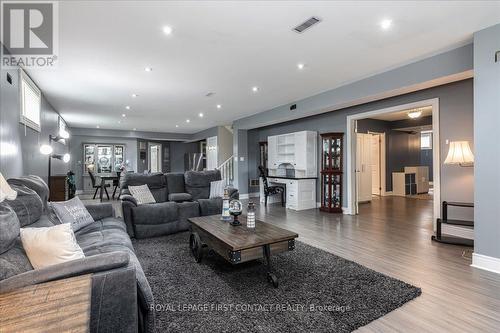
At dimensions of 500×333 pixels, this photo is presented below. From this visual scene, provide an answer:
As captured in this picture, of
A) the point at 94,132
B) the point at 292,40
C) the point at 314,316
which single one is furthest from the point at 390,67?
the point at 94,132

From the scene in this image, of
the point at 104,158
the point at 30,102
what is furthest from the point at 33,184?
the point at 104,158

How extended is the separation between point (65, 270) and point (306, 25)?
9.60ft

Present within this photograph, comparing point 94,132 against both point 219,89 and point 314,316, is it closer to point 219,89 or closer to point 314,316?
point 219,89

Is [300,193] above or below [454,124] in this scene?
below

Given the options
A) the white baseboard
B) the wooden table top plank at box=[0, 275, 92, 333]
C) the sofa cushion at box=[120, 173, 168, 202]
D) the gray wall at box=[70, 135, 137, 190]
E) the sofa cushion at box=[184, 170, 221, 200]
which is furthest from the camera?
the gray wall at box=[70, 135, 137, 190]

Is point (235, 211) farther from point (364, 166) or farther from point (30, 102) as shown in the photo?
point (364, 166)

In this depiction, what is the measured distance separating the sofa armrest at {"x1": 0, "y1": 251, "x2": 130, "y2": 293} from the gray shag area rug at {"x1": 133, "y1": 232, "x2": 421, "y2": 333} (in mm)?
719

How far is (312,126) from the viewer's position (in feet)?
22.5

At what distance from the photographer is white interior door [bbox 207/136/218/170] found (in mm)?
9898

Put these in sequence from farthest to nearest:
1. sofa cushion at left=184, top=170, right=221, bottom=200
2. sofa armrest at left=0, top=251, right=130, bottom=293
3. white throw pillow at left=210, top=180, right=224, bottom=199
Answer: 1. sofa cushion at left=184, top=170, right=221, bottom=200
2. white throw pillow at left=210, top=180, right=224, bottom=199
3. sofa armrest at left=0, top=251, right=130, bottom=293

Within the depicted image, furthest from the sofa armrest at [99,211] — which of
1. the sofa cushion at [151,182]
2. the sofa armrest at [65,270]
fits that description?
the sofa armrest at [65,270]

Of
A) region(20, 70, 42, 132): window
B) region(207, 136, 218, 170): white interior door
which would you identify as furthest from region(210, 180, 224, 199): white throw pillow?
region(207, 136, 218, 170): white interior door

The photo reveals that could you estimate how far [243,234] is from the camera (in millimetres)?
2666

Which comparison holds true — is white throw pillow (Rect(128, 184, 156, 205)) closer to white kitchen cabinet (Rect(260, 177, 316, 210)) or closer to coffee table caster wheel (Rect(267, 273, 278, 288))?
coffee table caster wheel (Rect(267, 273, 278, 288))
